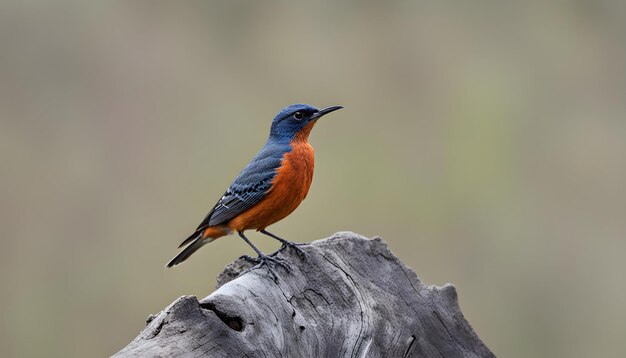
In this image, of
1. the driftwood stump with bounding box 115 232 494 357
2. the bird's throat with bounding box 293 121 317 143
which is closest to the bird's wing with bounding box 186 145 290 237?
the bird's throat with bounding box 293 121 317 143

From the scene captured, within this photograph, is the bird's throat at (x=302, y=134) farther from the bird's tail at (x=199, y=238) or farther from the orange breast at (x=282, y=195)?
the bird's tail at (x=199, y=238)

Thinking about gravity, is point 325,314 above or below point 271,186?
below

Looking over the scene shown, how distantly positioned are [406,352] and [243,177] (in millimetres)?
1523

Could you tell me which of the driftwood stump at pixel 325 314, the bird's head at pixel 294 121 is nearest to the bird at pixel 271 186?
the bird's head at pixel 294 121

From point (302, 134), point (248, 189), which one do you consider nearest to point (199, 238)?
point (248, 189)

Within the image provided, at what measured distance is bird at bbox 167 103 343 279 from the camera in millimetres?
4855

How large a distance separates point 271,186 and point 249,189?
5.3 inches

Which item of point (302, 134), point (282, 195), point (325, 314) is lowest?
point (325, 314)

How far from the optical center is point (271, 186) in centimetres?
484

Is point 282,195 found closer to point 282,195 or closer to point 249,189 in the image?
point 282,195

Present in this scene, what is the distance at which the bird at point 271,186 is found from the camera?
15.9 ft

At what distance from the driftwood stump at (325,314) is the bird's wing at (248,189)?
0.57 meters

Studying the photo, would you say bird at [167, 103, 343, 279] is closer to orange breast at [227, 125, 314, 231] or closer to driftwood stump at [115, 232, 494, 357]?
orange breast at [227, 125, 314, 231]

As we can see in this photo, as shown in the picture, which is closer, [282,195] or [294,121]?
[282,195]
